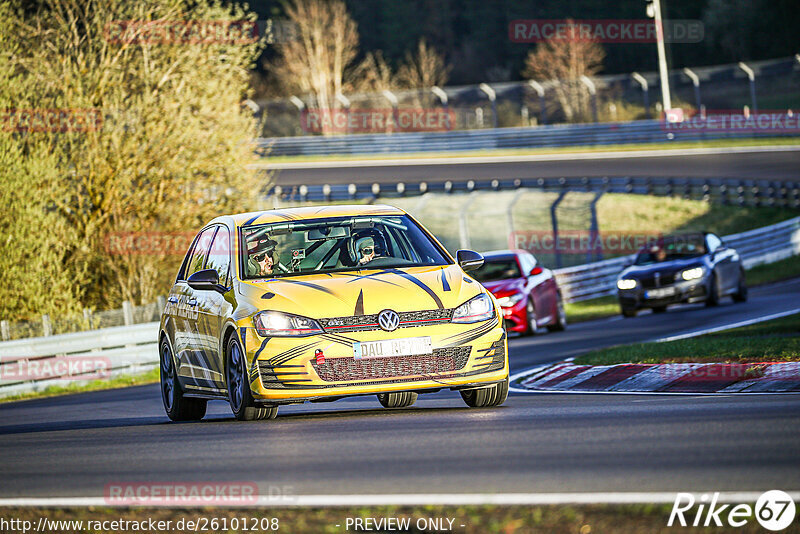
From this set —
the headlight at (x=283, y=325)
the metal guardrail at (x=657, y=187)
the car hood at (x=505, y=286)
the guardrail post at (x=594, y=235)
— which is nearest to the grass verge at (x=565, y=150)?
the metal guardrail at (x=657, y=187)

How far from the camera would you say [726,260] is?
26.2m

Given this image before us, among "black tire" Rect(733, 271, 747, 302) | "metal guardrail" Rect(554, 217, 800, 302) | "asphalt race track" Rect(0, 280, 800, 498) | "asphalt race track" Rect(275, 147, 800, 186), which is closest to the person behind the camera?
"asphalt race track" Rect(0, 280, 800, 498)

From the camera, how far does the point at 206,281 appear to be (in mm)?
10906

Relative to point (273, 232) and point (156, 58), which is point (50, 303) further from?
point (273, 232)

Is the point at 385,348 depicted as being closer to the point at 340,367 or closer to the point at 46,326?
the point at 340,367

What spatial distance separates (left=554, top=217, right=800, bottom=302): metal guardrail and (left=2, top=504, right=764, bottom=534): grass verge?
87.0 feet

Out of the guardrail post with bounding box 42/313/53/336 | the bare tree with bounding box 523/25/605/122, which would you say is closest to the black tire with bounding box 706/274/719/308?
the guardrail post with bounding box 42/313/53/336

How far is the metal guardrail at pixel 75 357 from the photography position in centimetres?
2025

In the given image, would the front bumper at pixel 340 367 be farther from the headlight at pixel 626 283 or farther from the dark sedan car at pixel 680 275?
the headlight at pixel 626 283

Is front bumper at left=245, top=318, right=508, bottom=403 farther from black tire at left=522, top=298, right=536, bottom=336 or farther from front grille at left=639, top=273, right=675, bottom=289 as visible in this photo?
front grille at left=639, top=273, right=675, bottom=289

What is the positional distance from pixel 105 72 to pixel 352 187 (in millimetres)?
17400

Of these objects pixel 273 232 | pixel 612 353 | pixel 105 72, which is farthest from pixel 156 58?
pixel 273 232

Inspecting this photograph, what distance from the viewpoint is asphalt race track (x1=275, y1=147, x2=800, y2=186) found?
47156 millimetres

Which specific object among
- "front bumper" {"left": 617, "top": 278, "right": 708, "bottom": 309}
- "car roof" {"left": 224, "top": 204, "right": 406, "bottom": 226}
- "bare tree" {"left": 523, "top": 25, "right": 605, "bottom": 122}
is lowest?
"front bumper" {"left": 617, "top": 278, "right": 708, "bottom": 309}
